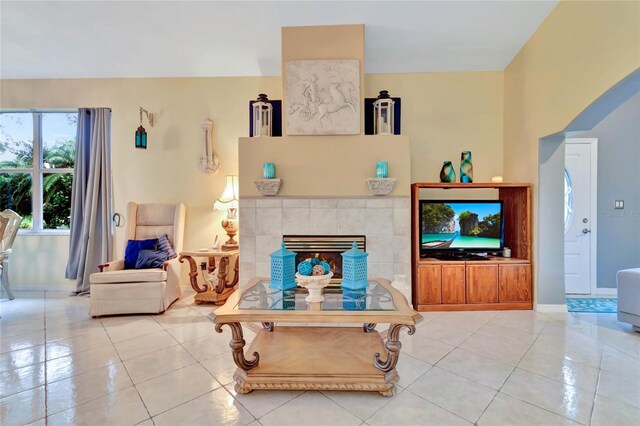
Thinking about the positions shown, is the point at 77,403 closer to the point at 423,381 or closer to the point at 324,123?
the point at 423,381

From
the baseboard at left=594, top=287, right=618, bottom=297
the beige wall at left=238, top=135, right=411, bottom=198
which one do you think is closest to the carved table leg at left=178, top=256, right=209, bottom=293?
the beige wall at left=238, top=135, right=411, bottom=198

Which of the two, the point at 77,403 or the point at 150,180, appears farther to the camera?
the point at 150,180

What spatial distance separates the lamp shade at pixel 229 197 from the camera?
3682 millimetres

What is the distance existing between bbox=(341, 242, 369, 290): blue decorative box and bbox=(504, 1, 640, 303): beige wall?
7.56 ft

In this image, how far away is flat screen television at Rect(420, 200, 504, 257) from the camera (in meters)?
3.35

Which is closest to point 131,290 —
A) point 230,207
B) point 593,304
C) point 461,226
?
point 230,207

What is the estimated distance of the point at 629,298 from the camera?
2.66 meters

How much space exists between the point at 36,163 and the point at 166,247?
2513 millimetres

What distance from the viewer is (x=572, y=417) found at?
5.03ft

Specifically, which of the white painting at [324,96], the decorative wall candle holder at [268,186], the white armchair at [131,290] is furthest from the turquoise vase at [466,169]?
the white armchair at [131,290]

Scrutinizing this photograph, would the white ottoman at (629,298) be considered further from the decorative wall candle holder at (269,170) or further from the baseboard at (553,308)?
the decorative wall candle holder at (269,170)

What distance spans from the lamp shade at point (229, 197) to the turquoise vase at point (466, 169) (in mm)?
2810

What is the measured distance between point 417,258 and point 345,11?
266cm

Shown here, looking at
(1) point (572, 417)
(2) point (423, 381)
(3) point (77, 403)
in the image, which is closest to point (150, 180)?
(3) point (77, 403)
